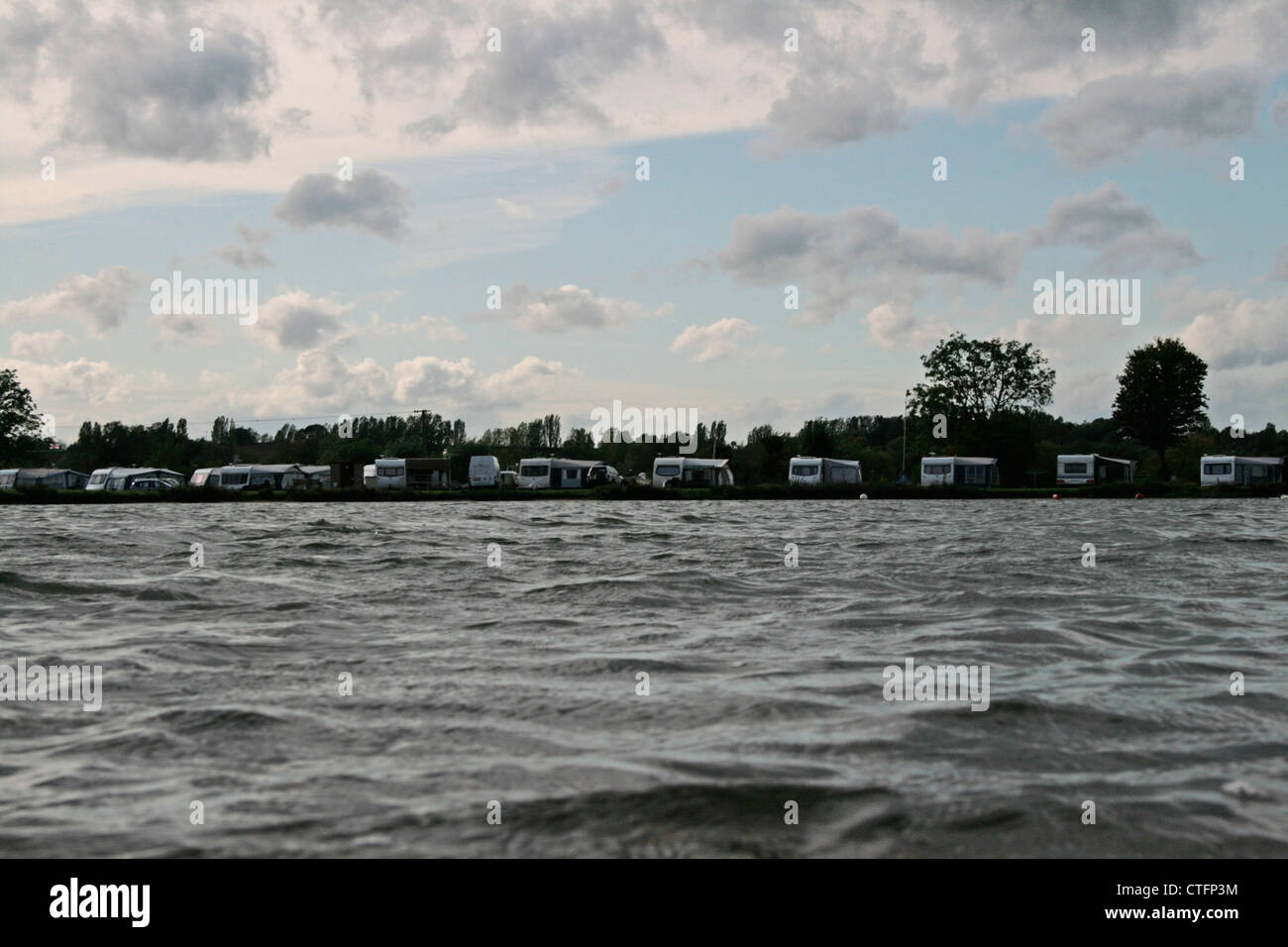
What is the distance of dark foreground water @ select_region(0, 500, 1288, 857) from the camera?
471cm

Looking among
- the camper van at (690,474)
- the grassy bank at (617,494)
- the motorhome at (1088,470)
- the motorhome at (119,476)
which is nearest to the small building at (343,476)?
the motorhome at (119,476)

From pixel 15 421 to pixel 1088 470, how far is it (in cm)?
9165

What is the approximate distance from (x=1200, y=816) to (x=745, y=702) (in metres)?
2.97

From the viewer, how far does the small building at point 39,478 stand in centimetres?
9975

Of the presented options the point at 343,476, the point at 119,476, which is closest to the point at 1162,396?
the point at 343,476

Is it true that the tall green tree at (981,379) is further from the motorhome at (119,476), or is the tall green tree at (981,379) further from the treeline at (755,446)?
the motorhome at (119,476)

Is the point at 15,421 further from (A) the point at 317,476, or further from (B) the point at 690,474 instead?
(B) the point at 690,474

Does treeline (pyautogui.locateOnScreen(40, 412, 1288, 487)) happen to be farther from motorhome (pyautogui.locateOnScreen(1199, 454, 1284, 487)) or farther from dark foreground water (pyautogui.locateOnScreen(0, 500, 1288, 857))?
dark foreground water (pyautogui.locateOnScreen(0, 500, 1288, 857))

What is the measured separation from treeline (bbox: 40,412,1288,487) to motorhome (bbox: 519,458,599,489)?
1655cm

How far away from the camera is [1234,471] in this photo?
73812 millimetres

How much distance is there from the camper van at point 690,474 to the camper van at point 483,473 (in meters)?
12.4

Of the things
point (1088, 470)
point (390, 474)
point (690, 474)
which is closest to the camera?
point (690, 474)

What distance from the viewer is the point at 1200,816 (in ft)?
16.0

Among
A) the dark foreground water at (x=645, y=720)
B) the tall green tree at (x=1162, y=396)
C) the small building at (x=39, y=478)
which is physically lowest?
the dark foreground water at (x=645, y=720)
